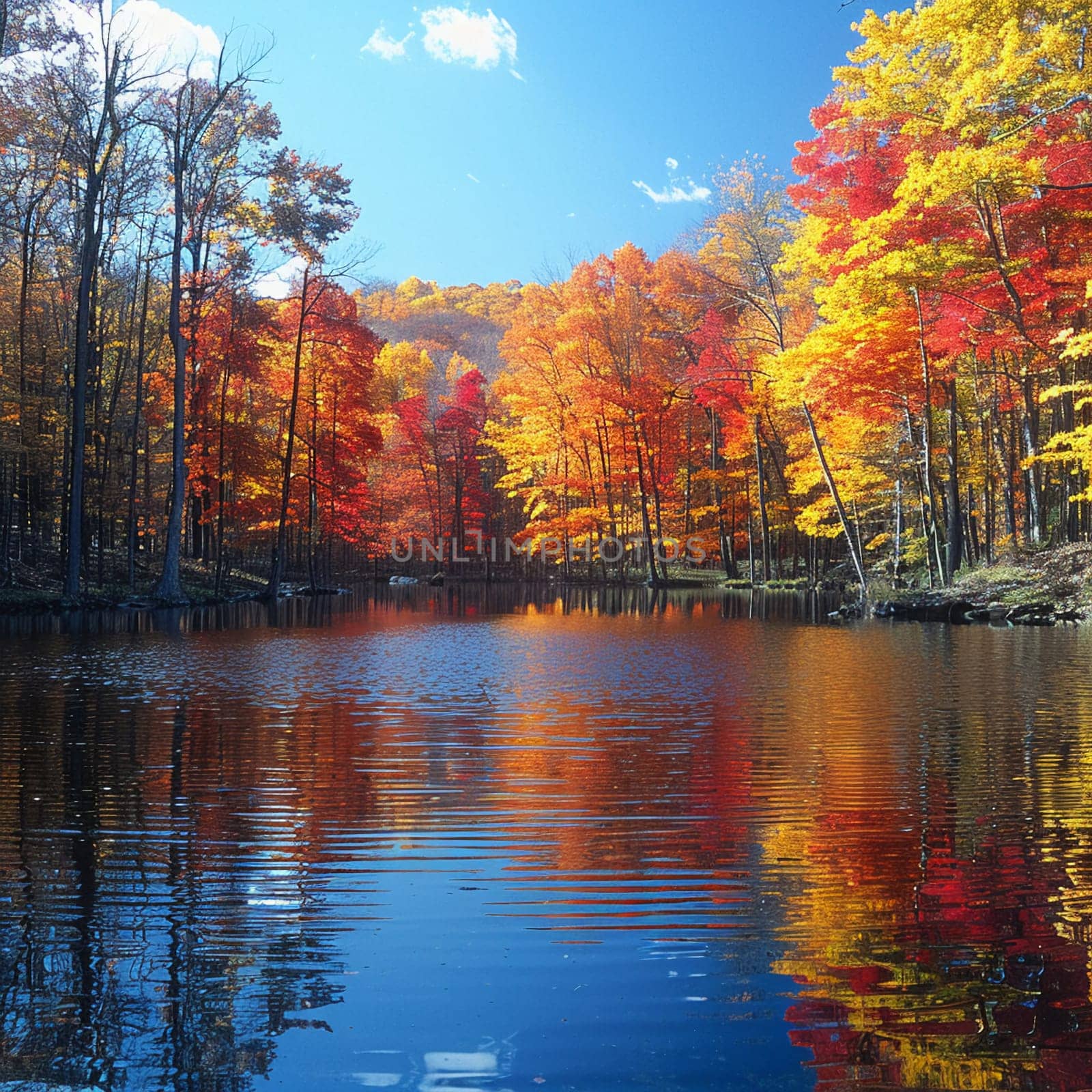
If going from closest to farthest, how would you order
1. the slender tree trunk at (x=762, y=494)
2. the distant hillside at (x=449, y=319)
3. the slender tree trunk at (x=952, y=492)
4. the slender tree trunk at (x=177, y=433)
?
the slender tree trunk at (x=952, y=492) < the slender tree trunk at (x=177, y=433) < the slender tree trunk at (x=762, y=494) < the distant hillside at (x=449, y=319)

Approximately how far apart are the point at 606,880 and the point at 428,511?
4030cm

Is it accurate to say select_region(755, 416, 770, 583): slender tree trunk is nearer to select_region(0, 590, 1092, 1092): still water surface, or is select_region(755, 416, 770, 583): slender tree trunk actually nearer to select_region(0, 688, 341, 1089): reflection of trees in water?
select_region(0, 590, 1092, 1092): still water surface

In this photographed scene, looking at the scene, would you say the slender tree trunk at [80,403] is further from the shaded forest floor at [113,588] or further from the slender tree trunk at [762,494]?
the slender tree trunk at [762,494]

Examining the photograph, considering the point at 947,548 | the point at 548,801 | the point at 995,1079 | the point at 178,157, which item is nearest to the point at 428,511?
the point at 178,157

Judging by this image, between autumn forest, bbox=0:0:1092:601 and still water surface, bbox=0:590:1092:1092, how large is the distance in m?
9.75

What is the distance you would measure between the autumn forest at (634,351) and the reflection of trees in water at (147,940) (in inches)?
495

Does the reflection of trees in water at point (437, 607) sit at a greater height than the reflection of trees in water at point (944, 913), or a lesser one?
greater

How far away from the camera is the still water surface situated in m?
2.40

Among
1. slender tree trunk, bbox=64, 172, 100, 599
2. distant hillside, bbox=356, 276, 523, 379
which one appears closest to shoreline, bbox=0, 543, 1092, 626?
slender tree trunk, bbox=64, 172, 100, 599

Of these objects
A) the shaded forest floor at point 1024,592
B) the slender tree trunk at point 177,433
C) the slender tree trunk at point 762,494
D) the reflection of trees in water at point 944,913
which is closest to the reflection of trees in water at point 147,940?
the reflection of trees in water at point 944,913

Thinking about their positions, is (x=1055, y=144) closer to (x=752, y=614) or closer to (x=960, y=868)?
(x=752, y=614)

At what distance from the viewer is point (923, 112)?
16.3m

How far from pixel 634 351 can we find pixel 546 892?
30934mm

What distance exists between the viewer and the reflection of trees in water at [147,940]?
7.72 ft
